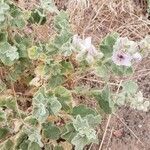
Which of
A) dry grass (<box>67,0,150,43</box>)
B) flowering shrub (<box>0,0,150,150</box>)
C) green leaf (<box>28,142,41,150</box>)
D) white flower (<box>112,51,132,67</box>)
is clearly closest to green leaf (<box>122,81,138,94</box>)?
flowering shrub (<box>0,0,150,150</box>)

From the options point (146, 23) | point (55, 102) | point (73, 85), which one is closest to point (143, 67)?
point (146, 23)

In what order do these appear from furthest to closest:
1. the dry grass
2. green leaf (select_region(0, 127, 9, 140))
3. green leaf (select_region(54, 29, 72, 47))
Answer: the dry grass, green leaf (select_region(0, 127, 9, 140)), green leaf (select_region(54, 29, 72, 47))

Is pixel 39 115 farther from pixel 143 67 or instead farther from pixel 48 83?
pixel 143 67

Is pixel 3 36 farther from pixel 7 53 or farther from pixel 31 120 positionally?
pixel 31 120

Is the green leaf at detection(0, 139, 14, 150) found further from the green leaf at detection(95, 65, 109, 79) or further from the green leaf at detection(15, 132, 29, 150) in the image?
the green leaf at detection(95, 65, 109, 79)

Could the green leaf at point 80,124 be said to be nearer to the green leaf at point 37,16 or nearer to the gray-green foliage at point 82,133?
the gray-green foliage at point 82,133

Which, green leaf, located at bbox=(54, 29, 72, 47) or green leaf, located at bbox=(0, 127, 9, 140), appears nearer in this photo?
green leaf, located at bbox=(54, 29, 72, 47)

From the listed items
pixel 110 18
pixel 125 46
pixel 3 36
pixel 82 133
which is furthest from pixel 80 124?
pixel 110 18

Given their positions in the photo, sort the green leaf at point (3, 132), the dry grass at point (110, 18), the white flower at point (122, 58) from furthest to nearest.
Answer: the dry grass at point (110, 18) < the green leaf at point (3, 132) < the white flower at point (122, 58)

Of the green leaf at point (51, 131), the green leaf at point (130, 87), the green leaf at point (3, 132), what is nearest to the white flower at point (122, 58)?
the green leaf at point (130, 87)
